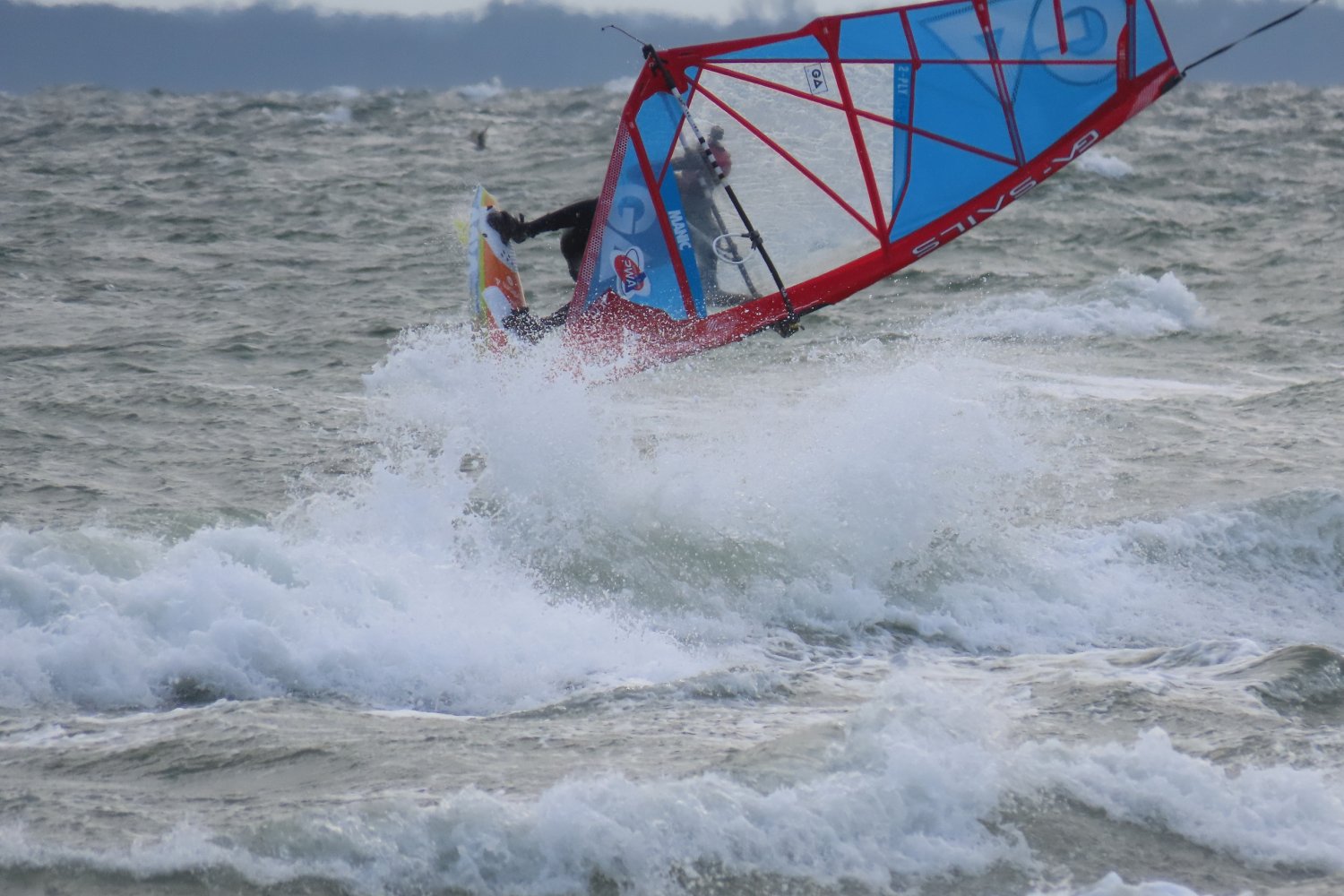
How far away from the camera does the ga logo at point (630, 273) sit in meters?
8.20

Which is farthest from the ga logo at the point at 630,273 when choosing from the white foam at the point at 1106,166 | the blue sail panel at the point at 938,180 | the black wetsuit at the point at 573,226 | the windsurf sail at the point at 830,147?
the white foam at the point at 1106,166

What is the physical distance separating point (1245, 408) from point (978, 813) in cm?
744

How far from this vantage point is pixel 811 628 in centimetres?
680

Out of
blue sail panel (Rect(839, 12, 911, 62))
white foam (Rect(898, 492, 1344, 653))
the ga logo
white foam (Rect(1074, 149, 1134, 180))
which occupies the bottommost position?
white foam (Rect(898, 492, 1344, 653))

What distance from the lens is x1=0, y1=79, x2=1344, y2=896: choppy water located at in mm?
4328

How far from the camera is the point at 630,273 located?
824cm

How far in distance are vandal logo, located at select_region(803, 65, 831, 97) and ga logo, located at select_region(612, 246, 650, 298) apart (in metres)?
1.37

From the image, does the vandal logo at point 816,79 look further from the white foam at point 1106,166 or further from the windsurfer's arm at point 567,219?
the white foam at point 1106,166

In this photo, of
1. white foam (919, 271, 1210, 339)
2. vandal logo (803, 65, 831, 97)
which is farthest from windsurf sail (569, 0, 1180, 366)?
white foam (919, 271, 1210, 339)

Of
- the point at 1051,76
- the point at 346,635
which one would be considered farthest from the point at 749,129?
the point at 346,635

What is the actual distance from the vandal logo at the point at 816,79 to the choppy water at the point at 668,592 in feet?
6.26

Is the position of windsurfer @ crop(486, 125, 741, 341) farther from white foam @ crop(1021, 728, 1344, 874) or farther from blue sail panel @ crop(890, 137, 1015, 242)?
white foam @ crop(1021, 728, 1344, 874)

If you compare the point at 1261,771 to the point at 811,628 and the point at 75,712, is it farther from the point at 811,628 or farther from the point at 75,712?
the point at 75,712

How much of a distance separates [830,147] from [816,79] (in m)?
0.41
